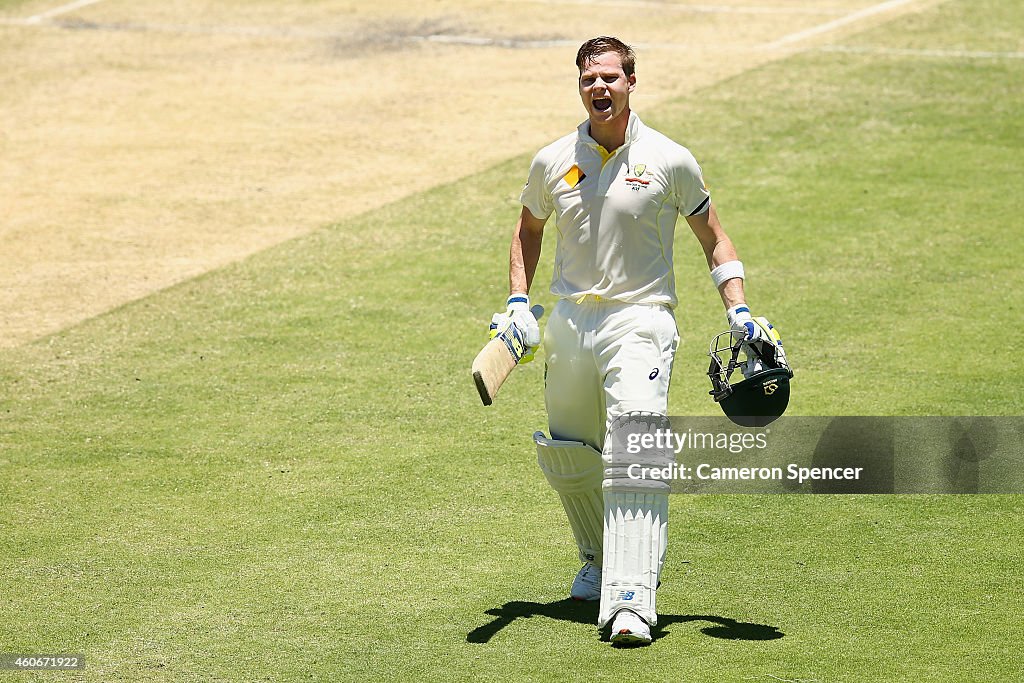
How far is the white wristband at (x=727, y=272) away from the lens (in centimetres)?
693

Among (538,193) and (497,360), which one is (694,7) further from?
(497,360)

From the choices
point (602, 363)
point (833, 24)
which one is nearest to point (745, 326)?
point (602, 363)

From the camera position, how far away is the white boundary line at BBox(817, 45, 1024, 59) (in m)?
17.5

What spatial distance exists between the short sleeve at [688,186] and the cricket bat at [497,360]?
85 cm

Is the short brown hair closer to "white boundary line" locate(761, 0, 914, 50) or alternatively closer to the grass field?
the grass field

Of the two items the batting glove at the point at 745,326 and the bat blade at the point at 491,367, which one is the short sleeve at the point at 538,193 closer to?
the bat blade at the point at 491,367

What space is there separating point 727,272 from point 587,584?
161 cm

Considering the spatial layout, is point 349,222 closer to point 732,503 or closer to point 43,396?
point 43,396

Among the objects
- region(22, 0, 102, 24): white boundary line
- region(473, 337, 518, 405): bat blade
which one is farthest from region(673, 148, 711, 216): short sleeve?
region(22, 0, 102, 24): white boundary line

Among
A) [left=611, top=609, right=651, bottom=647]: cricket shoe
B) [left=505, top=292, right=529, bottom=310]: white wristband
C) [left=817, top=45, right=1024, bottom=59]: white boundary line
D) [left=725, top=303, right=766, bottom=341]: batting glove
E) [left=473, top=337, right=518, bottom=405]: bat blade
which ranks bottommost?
[left=611, top=609, right=651, bottom=647]: cricket shoe

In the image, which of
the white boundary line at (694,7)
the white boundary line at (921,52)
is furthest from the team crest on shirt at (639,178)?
the white boundary line at (694,7)

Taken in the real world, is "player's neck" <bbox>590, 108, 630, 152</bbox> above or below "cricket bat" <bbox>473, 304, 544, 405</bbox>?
above

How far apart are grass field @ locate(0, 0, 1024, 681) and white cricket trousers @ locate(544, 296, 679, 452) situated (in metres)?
0.94

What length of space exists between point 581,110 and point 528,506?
8.59 m
